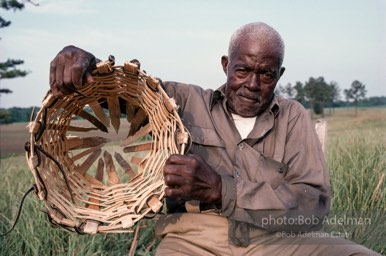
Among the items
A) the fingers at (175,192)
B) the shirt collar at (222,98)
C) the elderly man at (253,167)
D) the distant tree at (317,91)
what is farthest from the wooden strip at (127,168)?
the distant tree at (317,91)

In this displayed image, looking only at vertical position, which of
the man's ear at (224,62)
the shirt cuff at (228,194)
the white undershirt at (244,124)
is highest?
the man's ear at (224,62)

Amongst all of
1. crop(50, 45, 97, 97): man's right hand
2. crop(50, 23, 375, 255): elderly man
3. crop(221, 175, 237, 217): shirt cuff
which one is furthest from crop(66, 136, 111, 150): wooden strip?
crop(221, 175, 237, 217): shirt cuff

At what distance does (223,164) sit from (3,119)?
683 inches

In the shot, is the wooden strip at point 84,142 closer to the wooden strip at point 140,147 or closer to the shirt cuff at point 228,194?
the wooden strip at point 140,147

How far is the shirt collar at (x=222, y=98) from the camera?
213 cm

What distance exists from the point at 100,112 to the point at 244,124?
68cm

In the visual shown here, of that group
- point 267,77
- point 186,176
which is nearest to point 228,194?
point 186,176

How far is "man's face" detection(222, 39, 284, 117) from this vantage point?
6.78 ft

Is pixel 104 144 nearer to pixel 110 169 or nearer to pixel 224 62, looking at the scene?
pixel 110 169

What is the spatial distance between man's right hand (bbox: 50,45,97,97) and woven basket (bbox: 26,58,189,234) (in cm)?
6

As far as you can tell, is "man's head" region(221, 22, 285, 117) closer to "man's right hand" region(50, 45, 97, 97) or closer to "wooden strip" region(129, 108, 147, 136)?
"wooden strip" region(129, 108, 147, 136)

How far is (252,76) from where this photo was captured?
207cm

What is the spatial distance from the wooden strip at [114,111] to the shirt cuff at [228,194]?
68cm

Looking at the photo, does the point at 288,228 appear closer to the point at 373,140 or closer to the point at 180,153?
the point at 180,153
